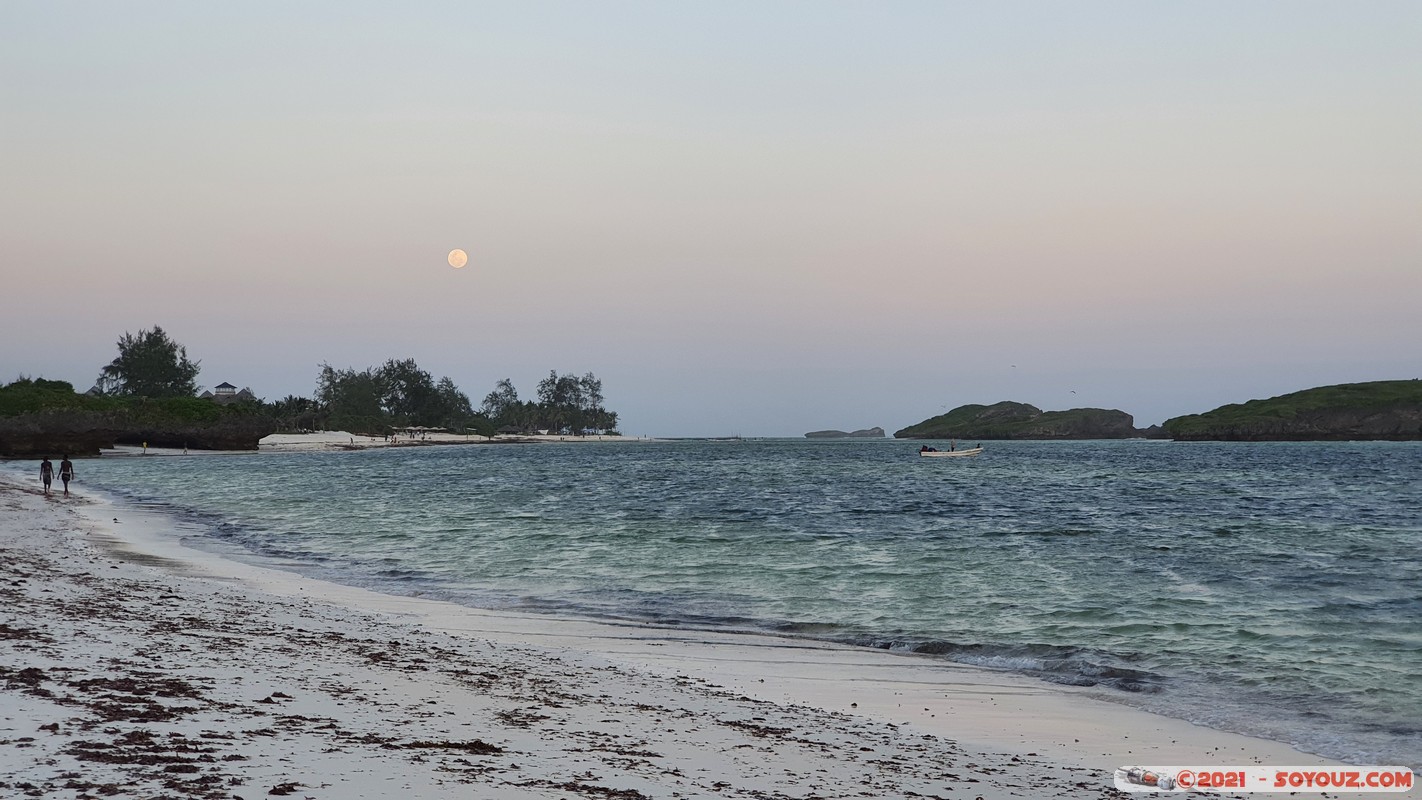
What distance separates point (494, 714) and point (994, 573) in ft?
67.0

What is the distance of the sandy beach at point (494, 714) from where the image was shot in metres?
7.80

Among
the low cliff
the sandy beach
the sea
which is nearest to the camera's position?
the sandy beach

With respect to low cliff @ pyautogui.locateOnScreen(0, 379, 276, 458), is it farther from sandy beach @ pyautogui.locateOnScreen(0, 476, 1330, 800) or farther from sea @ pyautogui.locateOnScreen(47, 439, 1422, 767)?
sandy beach @ pyautogui.locateOnScreen(0, 476, 1330, 800)

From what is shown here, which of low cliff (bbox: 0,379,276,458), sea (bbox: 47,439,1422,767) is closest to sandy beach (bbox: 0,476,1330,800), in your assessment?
sea (bbox: 47,439,1422,767)

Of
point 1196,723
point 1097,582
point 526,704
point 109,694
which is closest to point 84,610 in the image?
point 109,694

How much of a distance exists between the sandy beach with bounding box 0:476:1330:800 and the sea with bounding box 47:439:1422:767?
2244mm

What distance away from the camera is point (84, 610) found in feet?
49.8

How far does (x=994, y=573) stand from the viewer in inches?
1099

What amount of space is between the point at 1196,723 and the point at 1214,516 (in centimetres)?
3941

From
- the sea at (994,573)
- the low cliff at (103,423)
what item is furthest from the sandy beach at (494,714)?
the low cliff at (103,423)

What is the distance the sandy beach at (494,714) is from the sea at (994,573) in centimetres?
224

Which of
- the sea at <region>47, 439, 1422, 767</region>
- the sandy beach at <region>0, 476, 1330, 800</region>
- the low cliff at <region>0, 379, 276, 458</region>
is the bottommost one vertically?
the sea at <region>47, 439, 1422, 767</region>

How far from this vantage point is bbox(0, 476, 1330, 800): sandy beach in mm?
7805

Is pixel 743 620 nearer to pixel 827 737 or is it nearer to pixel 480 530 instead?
pixel 827 737
